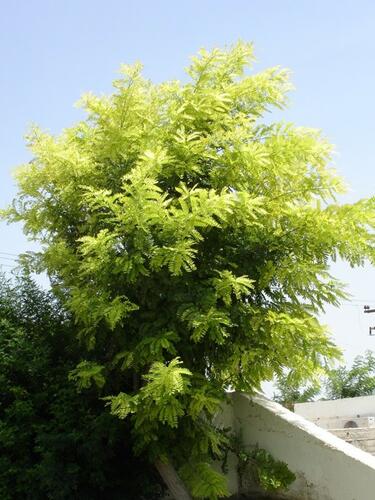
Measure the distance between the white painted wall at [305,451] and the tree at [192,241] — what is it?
0.63m

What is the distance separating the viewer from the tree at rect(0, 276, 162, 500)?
7.41 metres

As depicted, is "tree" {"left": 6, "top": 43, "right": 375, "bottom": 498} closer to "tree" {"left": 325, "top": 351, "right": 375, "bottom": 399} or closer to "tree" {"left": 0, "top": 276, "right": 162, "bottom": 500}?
"tree" {"left": 0, "top": 276, "right": 162, "bottom": 500}

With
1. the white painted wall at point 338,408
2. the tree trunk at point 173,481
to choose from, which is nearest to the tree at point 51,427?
the tree trunk at point 173,481

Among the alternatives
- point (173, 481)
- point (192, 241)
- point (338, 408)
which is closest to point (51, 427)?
point (173, 481)

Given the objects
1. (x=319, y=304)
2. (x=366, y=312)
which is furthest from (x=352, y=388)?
(x=319, y=304)

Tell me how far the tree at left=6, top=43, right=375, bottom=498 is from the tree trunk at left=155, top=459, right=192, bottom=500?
0.02 meters

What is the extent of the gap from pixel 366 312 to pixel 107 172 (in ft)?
91.4

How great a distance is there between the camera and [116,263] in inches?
270

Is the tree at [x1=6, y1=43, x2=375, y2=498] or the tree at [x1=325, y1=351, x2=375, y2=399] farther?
the tree at [x1=325, y1=351, x2=375, y2=399]

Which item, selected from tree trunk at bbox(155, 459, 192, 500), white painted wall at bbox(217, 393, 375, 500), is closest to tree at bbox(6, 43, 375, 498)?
tree trunk at bbox(155, 459, 192, 500)

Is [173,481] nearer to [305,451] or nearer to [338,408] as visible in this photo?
[305,451]

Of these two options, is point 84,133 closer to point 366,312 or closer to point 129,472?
point 129,472

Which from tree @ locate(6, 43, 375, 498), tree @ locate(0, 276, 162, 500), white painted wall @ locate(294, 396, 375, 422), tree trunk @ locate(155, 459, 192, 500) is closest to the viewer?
tree @ locate(6, 43, 375, 498)

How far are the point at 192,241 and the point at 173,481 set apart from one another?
116 inches
